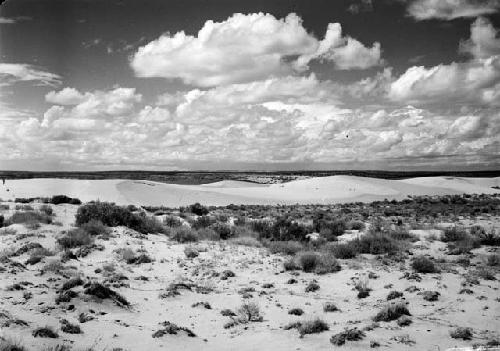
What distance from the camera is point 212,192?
195 feet

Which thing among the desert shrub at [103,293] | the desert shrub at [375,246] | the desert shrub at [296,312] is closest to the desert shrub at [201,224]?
the desert shrub at [375,246]

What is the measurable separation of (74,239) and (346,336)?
10844 millimetres

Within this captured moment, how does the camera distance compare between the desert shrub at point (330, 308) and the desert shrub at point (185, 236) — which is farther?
the desert shrub at point (185, 236)

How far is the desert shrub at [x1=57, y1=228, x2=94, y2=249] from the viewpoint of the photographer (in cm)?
1490

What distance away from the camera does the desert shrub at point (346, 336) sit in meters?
7.81

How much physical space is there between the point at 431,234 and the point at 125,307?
45.1ft

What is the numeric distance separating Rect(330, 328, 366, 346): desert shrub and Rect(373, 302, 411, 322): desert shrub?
101 cm

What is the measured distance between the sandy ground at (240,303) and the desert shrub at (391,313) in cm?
17

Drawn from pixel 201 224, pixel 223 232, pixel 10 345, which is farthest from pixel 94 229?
pixel 10 345

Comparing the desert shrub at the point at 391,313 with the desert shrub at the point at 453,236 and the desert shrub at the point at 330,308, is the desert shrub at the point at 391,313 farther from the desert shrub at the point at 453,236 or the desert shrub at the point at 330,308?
the desert shrub at the point at 453,236

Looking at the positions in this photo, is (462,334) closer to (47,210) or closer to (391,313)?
(391,313)

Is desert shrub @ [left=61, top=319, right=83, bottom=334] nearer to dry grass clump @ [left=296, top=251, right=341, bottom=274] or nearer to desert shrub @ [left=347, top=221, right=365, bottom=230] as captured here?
dry grass clump @ [left=296, top=251, right=341, bottom=274]

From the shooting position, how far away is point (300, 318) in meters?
9.42

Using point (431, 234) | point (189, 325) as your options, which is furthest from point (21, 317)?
point (431, 234)
